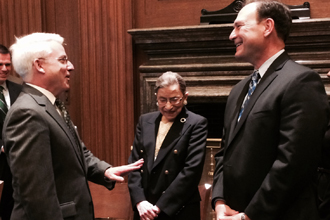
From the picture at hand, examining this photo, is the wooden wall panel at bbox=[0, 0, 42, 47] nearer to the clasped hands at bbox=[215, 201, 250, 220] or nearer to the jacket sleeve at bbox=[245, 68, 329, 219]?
the clasped hands at bbox=[215, 201, 250, 220]

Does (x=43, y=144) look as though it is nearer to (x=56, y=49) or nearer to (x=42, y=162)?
(x=42, y=162)

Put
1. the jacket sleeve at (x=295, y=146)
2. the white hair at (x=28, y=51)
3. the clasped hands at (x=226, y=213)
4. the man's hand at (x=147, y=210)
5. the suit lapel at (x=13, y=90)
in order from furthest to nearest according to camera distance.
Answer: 1. the suit lapel at (x=13, y=90)
2. the man's hand at (x=147, y=210)
3. the white hair at (x=28, y=51)
4. the clasped hands at (x=226, y=213)
5. the jacket sleeve at (x=295, y=146)

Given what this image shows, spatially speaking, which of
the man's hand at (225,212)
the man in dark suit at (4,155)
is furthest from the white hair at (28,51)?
the man in dark suit at (4,155)

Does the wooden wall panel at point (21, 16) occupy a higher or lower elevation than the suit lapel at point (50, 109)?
higher

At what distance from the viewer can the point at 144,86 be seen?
4.02m

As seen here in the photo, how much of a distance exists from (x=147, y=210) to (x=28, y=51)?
1.19 m

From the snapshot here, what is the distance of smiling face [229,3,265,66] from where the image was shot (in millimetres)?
1794

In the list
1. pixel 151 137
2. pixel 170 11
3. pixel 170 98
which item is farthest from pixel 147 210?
pixel 170 11

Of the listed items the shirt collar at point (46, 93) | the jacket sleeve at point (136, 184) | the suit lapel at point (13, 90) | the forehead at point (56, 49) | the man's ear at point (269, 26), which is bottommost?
the jacket sleeve at point (136, 184)

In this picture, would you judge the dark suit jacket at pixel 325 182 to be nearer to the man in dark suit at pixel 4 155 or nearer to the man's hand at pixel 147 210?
the man's hand at pixel 147 210

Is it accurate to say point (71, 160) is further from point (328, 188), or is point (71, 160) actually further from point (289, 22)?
point (328, 188)

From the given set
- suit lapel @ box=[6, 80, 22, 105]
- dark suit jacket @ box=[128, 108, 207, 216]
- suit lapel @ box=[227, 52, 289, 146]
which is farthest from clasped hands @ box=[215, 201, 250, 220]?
suit lapel @ box=[6, 80, 22, 105]

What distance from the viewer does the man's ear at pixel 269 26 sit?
70.3 inches

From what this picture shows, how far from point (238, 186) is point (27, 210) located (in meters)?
0.93
